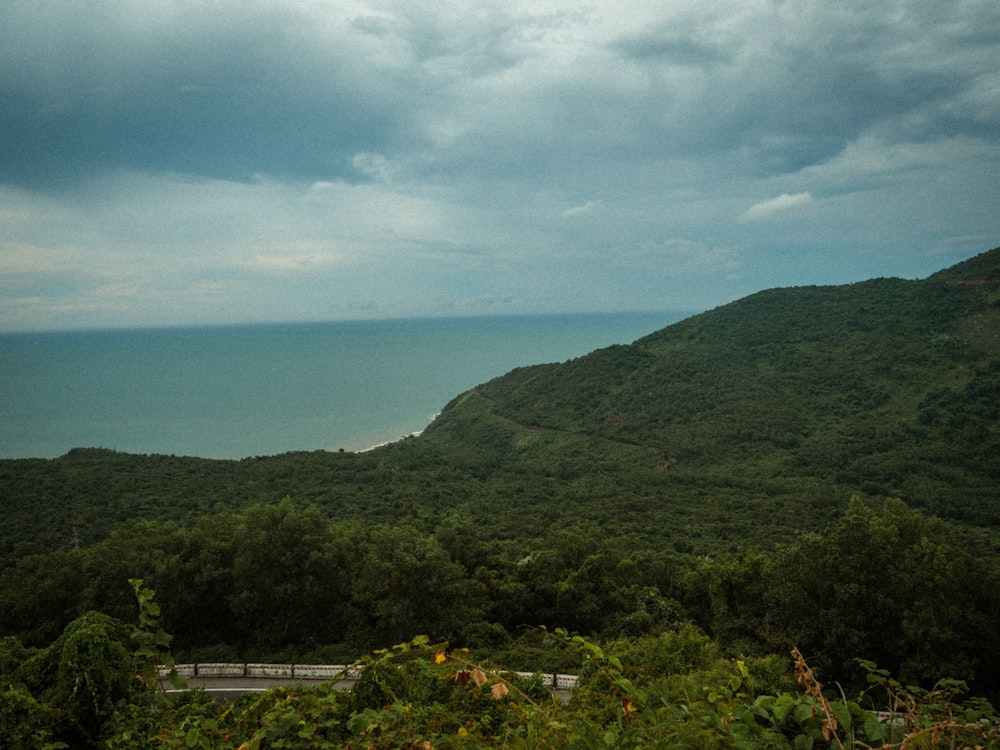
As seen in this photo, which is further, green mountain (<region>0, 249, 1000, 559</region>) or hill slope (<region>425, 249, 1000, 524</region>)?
hill slope (<region>425, 249, 1000, 524</region>)

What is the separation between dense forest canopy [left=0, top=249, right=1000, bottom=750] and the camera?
1180 centimetres

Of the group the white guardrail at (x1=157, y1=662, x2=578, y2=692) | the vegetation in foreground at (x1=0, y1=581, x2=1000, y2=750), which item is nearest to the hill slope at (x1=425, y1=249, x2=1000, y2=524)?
the white guardrail at (x1=157, y1=662, x2=578, y2=692)

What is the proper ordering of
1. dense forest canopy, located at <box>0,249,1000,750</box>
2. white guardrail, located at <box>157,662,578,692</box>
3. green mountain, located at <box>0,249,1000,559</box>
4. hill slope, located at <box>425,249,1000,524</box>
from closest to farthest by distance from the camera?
white guardrail, located at <box>157,662,578,692</box> < dense forest canopy, located at <box>0,249,1000,750</box> < green mountain, located at <box>0,249,1000,559</box> < hill slope, located at <box>425,249,1000,524</box>

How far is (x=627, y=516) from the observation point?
107 feet

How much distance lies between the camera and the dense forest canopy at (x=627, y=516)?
11797 mm

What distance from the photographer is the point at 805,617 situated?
38.6 feet

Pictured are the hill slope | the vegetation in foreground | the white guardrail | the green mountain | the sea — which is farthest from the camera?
the sea

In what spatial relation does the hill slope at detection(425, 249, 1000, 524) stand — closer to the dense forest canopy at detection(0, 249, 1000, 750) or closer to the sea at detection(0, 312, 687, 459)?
the dense forest canopy at detection(0, 249, 1000, 750)

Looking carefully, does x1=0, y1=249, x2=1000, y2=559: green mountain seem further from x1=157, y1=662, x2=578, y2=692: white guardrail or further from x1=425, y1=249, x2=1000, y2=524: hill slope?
x1=157, y1=662, x2=578, y2=692: white guardrail

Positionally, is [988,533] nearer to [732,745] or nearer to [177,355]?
[732,745]

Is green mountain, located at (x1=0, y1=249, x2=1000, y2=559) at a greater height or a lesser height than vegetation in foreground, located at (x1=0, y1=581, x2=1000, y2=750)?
lesser

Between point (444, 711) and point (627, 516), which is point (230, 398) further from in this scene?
point (444, 711)

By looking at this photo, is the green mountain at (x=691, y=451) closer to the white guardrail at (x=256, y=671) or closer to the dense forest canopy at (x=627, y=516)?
the dense forest canopy at (x=627, y=516)

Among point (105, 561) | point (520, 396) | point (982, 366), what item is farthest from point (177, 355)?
point (982, 366)
